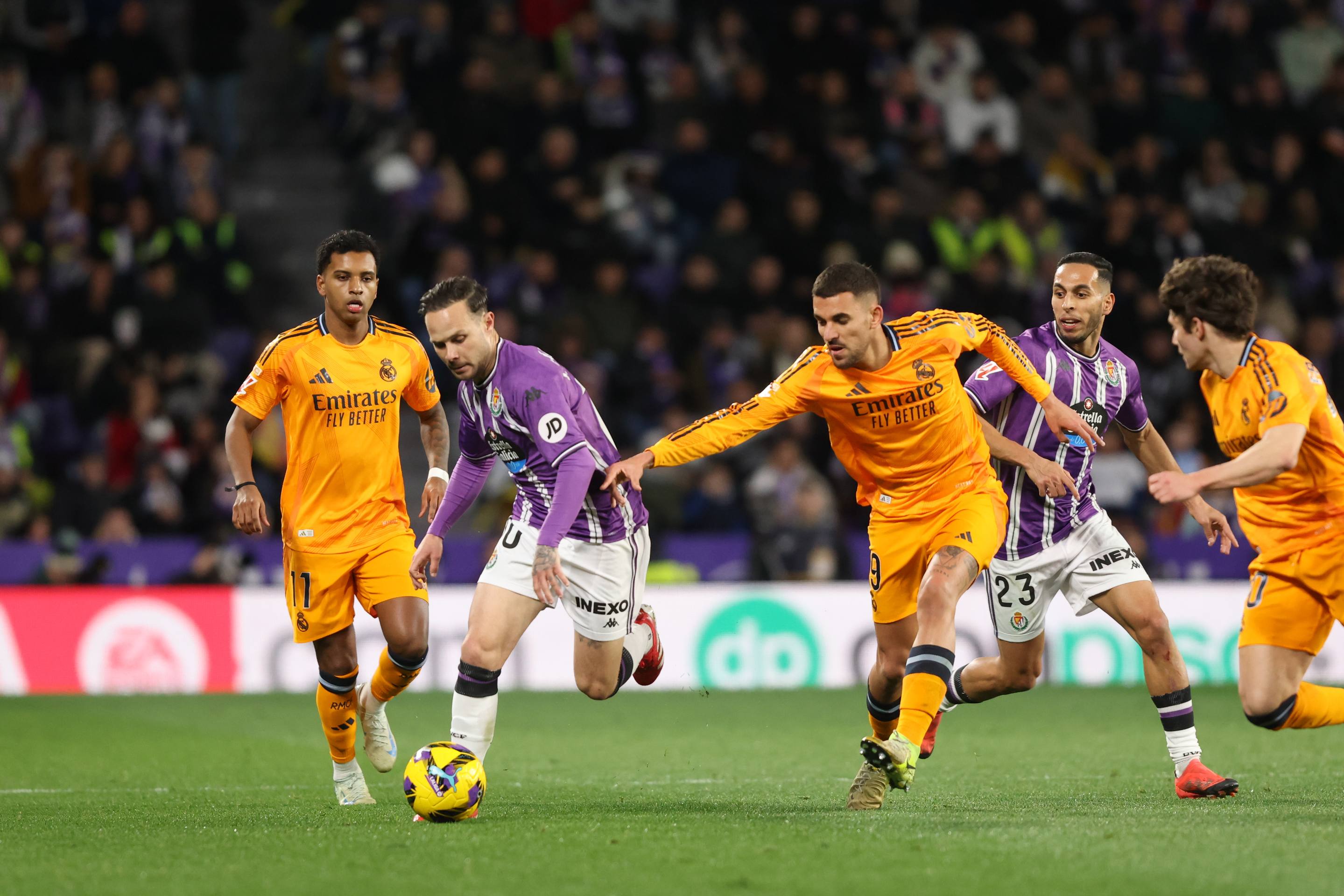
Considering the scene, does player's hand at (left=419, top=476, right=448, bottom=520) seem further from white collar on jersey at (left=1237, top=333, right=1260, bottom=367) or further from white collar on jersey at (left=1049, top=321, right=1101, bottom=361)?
white collar on jersey at (left=1237, top=333, right=1260, bottom=367)

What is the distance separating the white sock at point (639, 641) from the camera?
797 cm

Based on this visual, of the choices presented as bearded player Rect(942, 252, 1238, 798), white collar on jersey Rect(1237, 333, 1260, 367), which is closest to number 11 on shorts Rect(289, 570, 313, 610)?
bearded player Rect(942, 252, 1238, 798)

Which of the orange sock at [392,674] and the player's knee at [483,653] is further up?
the player's knee at [483,653]

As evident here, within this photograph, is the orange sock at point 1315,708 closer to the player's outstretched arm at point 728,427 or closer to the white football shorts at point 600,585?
the player's outstretched arm at point 728,427

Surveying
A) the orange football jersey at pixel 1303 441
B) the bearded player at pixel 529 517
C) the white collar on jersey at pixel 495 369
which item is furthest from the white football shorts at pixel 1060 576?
the white collar on jersey at pixel 495 369

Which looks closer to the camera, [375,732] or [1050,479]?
[1050,479]

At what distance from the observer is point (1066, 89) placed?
18859mm

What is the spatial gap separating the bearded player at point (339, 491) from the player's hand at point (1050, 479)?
2.87 metres

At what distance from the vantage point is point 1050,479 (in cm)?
756

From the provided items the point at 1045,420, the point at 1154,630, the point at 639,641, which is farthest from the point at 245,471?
the point at 1154,630

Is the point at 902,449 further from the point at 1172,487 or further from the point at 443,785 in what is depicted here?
the point at 443,785

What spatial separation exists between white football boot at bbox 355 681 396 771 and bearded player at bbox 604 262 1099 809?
2033mm

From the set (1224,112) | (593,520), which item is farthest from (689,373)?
(593,520)

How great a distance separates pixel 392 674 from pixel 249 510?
1.07m
